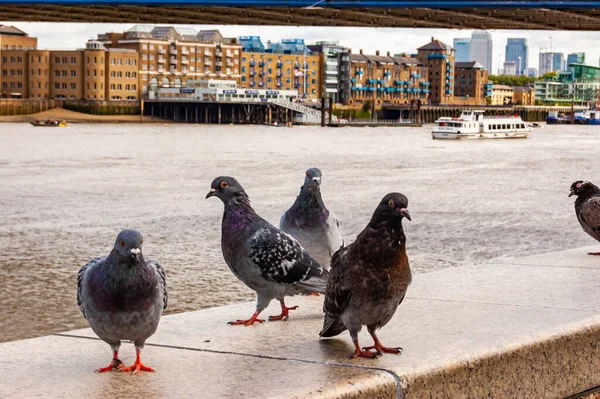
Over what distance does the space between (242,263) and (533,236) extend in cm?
1155

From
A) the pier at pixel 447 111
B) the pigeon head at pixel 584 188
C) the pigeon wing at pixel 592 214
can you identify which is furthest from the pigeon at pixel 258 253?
the pier at pixel 447 111

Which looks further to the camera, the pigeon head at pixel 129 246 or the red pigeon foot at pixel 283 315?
the red pigeon foot at pixel 283 315

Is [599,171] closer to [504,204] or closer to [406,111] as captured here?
[504,204]

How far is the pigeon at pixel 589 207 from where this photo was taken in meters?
5.77

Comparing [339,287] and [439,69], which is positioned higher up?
[439,69]

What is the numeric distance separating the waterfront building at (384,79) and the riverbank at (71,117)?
34564mm

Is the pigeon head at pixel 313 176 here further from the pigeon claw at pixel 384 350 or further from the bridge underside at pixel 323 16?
the bridge underside at pixel 323 16

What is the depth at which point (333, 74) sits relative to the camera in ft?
456

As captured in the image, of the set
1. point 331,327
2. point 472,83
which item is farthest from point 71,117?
point 331,327

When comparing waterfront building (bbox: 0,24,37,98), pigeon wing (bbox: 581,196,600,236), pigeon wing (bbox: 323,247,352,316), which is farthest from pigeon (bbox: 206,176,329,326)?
waterfront building (bbox: 0,24,37,98)

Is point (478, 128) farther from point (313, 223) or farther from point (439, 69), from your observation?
point (439, 69)

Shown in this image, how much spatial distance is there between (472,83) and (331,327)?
16594 cm

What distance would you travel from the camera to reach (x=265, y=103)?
11119cm

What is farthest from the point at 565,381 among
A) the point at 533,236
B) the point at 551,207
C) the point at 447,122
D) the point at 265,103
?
the point at 265,103
